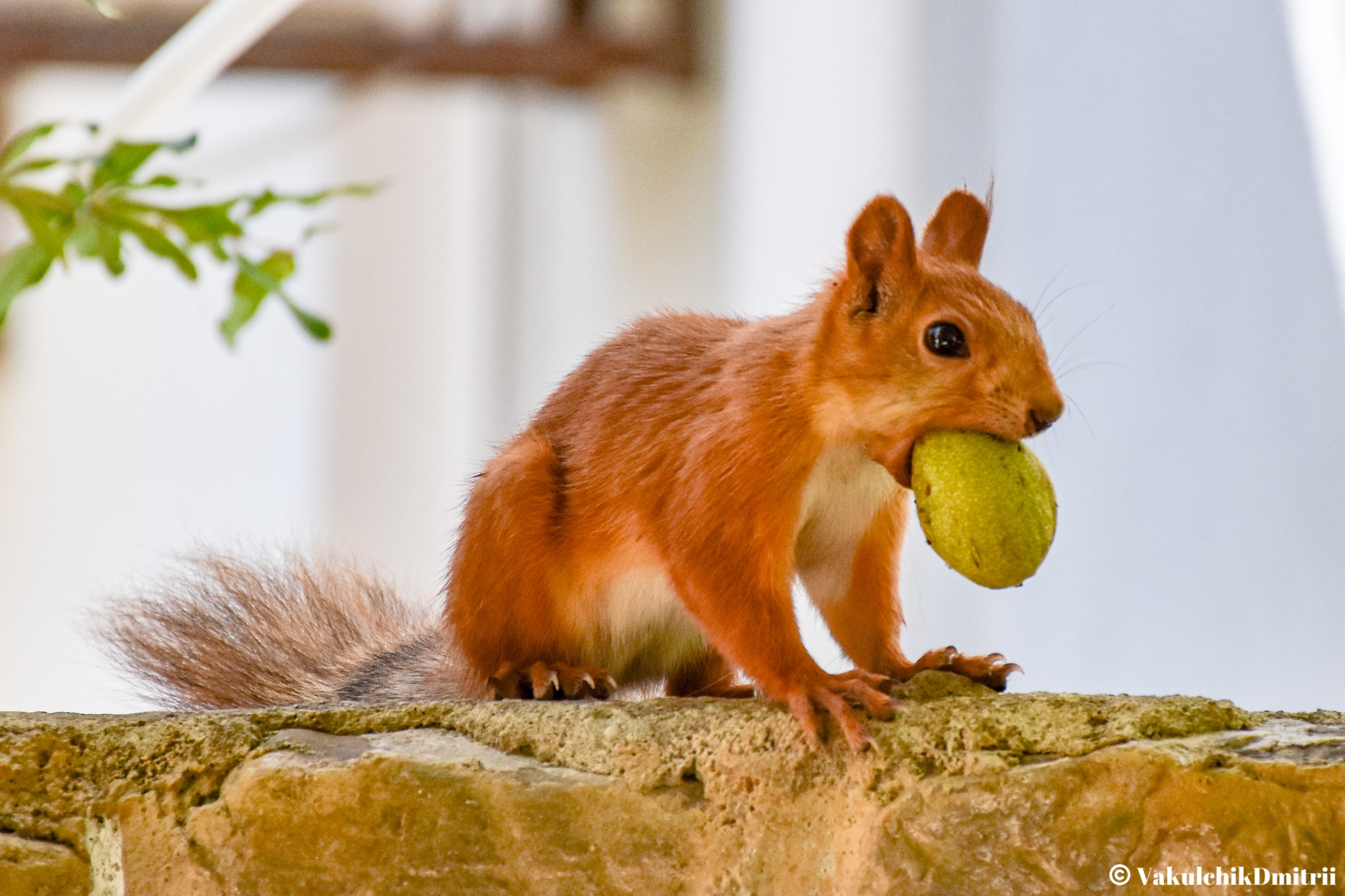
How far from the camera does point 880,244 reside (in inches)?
41.2

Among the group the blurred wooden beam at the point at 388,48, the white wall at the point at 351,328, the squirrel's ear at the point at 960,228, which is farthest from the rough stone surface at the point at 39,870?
the blurred wooden beam at the point at 388,48

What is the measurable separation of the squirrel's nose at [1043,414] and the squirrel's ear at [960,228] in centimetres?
19

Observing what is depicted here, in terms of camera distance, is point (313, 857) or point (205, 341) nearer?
point (313, 857)

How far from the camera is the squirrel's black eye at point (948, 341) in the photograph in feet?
3.24

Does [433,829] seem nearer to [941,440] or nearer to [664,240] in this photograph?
[941,440]

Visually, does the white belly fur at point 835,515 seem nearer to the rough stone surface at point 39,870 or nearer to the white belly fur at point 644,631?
the white belly fur at point 644,631

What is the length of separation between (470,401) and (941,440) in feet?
13.0

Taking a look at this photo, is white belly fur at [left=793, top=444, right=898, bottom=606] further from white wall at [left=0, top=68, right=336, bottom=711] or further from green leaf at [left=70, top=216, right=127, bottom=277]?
white wall at [left=0, top=68, right=336, bottom=711]

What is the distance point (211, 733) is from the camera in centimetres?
100

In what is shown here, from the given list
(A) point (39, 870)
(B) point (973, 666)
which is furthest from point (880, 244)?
(A) point (39, 870)

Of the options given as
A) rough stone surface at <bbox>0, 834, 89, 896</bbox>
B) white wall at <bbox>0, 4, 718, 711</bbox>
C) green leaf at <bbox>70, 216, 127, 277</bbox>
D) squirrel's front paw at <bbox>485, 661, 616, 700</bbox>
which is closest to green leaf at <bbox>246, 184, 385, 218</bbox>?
green leaf at <bbox>70, 216, 127, 277</bbox>

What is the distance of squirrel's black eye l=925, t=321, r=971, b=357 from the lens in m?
0.99

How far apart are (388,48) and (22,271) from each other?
9.45ft

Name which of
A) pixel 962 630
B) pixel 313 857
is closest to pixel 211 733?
pixel 313 857
